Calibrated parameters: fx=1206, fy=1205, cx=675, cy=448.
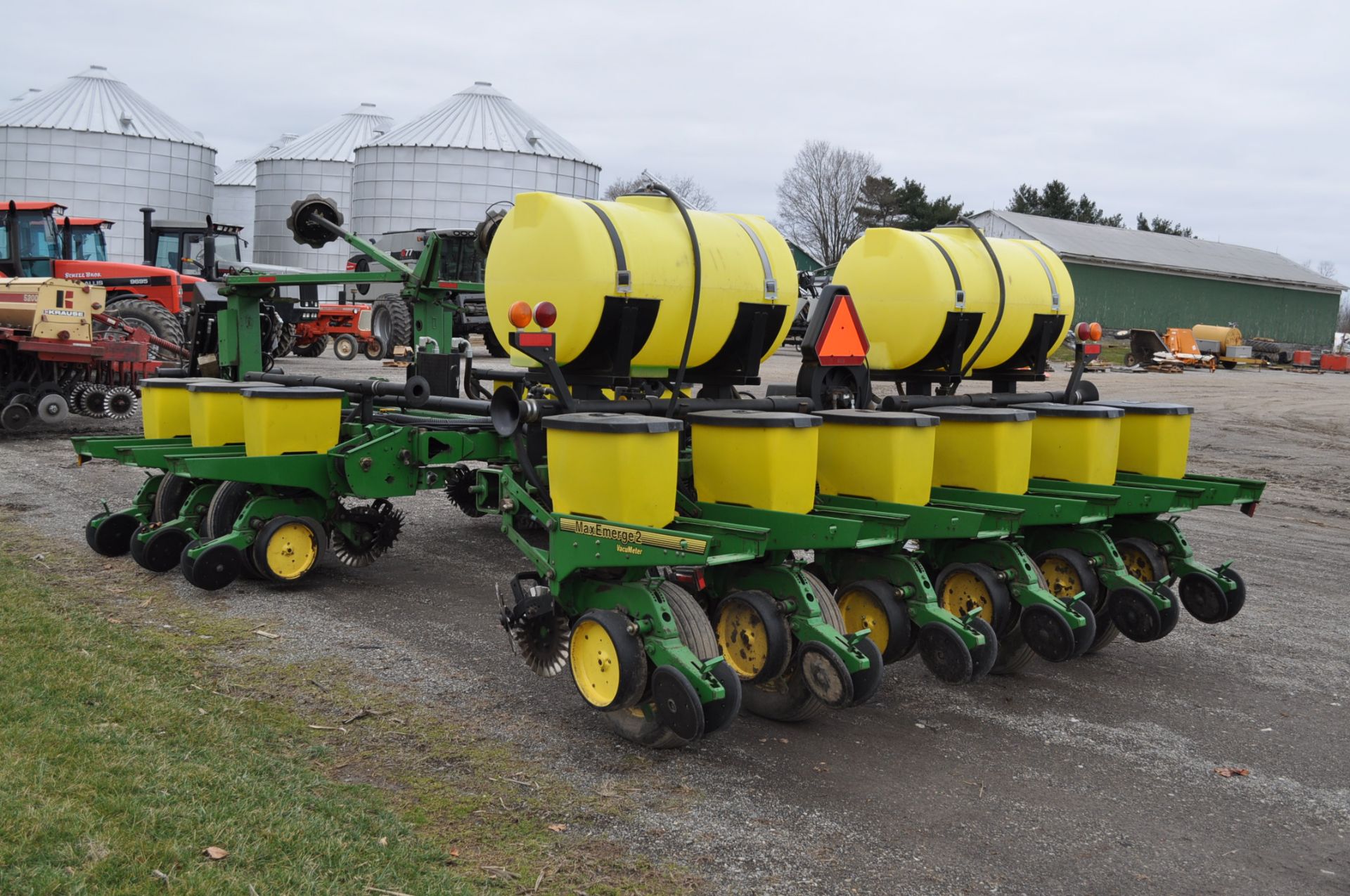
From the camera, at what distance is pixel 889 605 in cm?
529

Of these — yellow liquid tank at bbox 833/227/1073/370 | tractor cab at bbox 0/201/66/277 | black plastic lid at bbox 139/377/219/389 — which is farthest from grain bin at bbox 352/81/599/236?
yellow liquid tank at bbox 833/227/1073/370

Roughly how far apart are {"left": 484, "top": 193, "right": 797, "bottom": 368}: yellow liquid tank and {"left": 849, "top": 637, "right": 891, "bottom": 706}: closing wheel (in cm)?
181

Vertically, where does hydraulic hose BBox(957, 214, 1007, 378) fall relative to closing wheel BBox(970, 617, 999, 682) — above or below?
above

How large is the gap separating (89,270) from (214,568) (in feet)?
44.5

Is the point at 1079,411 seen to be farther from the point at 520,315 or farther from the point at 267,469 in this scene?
the point at 267,469

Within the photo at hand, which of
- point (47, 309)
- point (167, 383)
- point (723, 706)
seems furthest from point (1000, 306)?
point (47, 309)

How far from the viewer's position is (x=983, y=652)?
202 inches

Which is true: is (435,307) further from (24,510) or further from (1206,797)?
(1206,797)

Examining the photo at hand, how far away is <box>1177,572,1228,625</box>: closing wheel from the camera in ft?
20.7

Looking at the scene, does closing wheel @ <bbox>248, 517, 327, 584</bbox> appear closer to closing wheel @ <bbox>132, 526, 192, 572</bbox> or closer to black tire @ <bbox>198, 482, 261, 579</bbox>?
black tire @ <bbox>198, 482, 261, 579</bbox>

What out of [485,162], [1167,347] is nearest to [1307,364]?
[1167,347]

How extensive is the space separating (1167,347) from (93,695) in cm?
3980

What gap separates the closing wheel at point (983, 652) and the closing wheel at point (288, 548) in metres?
4.06

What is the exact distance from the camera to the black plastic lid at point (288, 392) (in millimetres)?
6969
